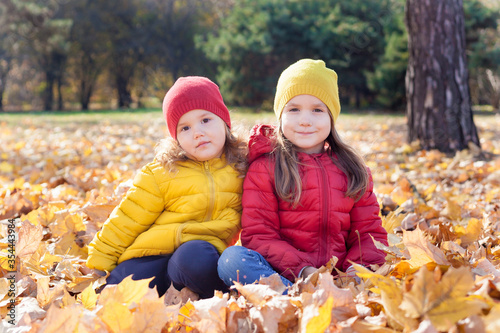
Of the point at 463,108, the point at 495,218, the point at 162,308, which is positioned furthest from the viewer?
the point at 463,108

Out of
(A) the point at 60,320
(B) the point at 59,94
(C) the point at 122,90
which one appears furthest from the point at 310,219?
(C) the point at 122,90

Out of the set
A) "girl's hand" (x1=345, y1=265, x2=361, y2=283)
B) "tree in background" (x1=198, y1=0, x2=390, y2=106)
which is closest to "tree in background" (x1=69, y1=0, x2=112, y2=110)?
"tree in background" (x1=198, y1=0, x2=390, y2=106)

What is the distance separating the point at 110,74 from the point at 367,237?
83.7 feet

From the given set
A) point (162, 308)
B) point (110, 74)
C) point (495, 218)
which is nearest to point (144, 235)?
point (162, 308)

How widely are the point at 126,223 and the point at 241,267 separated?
0.58 metres

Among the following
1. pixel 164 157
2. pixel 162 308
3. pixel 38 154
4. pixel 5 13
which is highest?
pixel 5 13

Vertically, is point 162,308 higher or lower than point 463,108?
lower

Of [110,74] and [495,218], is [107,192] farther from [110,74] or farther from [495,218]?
[110,74]

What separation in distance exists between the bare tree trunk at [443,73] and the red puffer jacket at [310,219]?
275cm

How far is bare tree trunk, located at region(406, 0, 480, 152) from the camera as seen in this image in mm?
4363

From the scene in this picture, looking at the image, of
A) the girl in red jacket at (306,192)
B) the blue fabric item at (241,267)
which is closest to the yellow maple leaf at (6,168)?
the girl in red jacket at (306,192)

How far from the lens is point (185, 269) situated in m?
1.85

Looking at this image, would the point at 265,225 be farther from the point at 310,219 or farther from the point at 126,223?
the point at 126,223

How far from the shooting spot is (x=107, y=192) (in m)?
2.69
